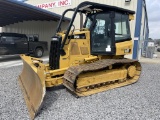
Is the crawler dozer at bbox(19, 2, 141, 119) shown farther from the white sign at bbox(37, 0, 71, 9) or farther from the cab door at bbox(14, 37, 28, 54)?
the white sign at bbox(37, 0, 71, 9)

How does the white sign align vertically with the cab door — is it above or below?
above

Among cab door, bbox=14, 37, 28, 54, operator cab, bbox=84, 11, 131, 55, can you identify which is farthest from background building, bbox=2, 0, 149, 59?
operator cab, bbox=84, 11, 131, 55

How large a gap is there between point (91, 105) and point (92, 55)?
207 centimetres

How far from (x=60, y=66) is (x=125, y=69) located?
86.7 inches

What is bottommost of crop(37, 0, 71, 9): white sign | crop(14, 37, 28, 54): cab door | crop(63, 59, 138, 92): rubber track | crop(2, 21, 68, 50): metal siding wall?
crop(63, 59, 138, 92): rubber track

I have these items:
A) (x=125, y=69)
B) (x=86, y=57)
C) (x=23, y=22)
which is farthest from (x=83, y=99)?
(x=23, y=22)

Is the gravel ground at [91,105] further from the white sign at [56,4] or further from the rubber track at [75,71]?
the white sign at [56,4]

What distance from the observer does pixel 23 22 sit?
2084 cm

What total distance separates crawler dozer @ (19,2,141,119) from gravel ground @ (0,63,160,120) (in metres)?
0.31

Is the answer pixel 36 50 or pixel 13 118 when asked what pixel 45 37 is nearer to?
pixel 36 50

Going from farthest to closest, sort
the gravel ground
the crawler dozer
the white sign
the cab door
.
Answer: the white sign, the cab door, the crawler dozer, the gravel ground

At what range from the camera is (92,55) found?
617cm

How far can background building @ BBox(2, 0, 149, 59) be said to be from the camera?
465 inches

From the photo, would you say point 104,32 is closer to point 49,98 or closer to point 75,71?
point 75,71
